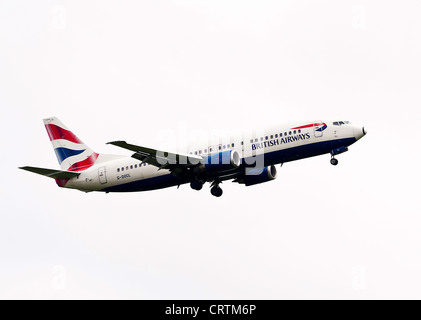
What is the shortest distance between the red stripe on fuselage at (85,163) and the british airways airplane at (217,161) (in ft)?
2.00

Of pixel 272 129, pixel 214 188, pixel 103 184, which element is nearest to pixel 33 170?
pixel 103 184

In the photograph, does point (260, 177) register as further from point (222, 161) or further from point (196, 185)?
point (222, 161)

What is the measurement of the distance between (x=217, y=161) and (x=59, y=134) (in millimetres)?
17179

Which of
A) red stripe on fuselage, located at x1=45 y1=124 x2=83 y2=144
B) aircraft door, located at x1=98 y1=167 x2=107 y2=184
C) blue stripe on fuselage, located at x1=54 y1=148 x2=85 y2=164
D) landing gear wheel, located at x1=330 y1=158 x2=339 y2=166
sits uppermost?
red stripe on fuselage, located at x1=45 y1=124 x2=83 y2=144

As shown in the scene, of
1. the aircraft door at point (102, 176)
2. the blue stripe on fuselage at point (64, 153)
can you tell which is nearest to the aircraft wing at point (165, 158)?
the aircraft door at point (102, 176)

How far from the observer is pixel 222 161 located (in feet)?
174

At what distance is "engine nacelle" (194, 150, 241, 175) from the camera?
5281 centimetres

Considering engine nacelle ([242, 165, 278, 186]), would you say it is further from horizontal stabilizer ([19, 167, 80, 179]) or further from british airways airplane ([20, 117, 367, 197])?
horizontal stabilizer ([19, 167, 80, 179])

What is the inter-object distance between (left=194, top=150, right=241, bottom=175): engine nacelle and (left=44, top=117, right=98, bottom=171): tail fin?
12.4 metres

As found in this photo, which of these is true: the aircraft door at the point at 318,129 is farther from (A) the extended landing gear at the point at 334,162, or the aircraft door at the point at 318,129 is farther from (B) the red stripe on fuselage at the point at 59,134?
(B) the red stripe on fuselage at the point at 59,134

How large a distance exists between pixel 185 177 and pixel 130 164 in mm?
5204

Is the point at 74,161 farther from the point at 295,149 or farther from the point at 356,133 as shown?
the point at 356,133

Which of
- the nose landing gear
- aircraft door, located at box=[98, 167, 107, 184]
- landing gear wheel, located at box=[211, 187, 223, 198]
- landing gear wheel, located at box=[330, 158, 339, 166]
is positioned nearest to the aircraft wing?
the nose landing gear

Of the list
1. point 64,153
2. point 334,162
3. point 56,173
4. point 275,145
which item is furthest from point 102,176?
point 334,162
